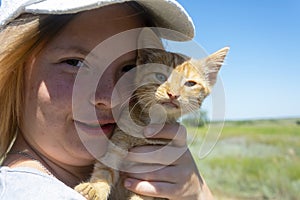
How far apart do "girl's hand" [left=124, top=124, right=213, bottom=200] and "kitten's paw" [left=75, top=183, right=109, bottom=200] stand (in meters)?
0.13

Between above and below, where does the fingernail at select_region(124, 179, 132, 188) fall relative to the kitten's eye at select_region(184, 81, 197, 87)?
below

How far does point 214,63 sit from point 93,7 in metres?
0.76

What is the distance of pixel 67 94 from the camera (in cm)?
160

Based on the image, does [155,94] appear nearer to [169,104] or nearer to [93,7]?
[169,104]

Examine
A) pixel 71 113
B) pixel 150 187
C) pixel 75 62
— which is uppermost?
pixel 75 62

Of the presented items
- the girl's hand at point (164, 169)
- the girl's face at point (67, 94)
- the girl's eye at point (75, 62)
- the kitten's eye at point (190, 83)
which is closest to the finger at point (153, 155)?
the girl's hand at point (164, 169)

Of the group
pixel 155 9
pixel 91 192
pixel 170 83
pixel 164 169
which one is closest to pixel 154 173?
pixel 164 169

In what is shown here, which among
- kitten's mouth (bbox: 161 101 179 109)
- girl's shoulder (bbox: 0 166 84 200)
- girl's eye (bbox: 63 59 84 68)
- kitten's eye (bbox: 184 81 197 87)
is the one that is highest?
girl's eye (bbox: 63 59 84 68)

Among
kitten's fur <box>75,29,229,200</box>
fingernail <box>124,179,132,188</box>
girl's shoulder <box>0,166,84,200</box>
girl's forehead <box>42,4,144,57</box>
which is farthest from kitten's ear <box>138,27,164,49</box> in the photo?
girl's shoulder <box>0,166,84,200</box>

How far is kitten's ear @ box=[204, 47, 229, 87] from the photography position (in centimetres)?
205

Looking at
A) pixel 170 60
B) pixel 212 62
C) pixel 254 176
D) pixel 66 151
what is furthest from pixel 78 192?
pixel 254 176

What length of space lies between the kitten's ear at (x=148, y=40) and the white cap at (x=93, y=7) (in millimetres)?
69

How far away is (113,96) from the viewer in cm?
166

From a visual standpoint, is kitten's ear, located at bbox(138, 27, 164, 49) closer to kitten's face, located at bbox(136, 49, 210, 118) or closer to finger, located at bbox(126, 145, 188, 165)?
kitten's face, located at bbox(136, 49, 210, 118)
